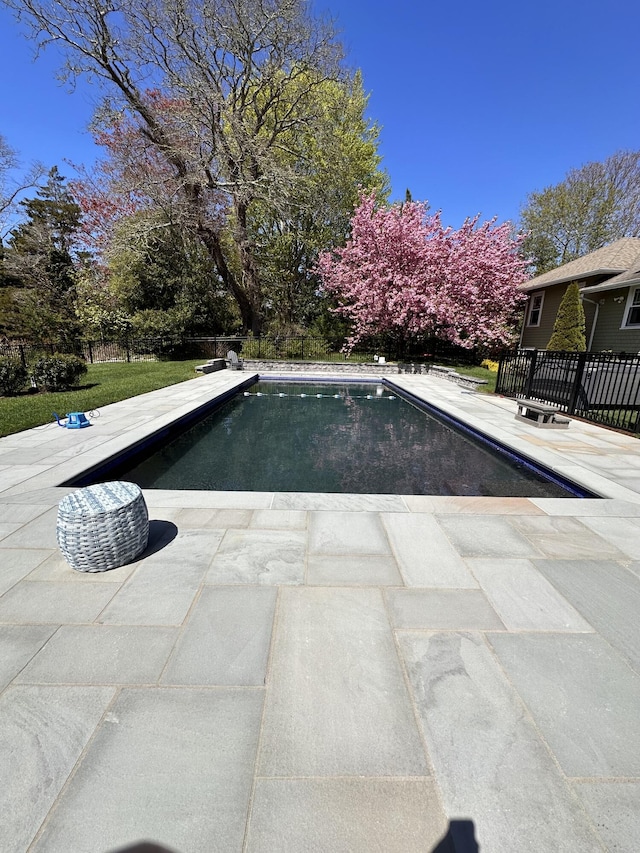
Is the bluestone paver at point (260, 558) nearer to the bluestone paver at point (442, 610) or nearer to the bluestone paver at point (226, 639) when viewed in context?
the bluestone paver at point (226, 639)

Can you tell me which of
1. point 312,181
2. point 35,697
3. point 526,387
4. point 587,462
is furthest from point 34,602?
point 312,181

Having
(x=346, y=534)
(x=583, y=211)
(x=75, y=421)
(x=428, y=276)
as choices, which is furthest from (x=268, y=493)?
(x=583, y=211)

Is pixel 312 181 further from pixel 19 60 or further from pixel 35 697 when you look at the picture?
pixel 35 697

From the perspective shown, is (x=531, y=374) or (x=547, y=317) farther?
(x=547, y=317)

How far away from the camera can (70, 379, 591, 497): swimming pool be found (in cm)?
477

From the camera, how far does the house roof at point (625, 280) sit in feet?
34.4

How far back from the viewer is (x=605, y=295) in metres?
12.7

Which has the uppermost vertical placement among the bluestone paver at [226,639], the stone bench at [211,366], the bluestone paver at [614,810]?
the stone bench at [211,366]

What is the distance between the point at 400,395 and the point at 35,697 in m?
10.9

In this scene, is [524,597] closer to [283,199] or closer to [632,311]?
[632,311]

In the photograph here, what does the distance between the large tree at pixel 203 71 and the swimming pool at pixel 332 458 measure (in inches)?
433

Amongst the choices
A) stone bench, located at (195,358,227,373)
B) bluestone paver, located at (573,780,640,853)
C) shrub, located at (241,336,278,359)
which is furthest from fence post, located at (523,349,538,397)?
shrub, located at (241,336,278,359)

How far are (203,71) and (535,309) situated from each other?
1553cm

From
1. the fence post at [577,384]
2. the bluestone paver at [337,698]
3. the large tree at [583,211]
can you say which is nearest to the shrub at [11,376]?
the bluestone paver at [337,698]
